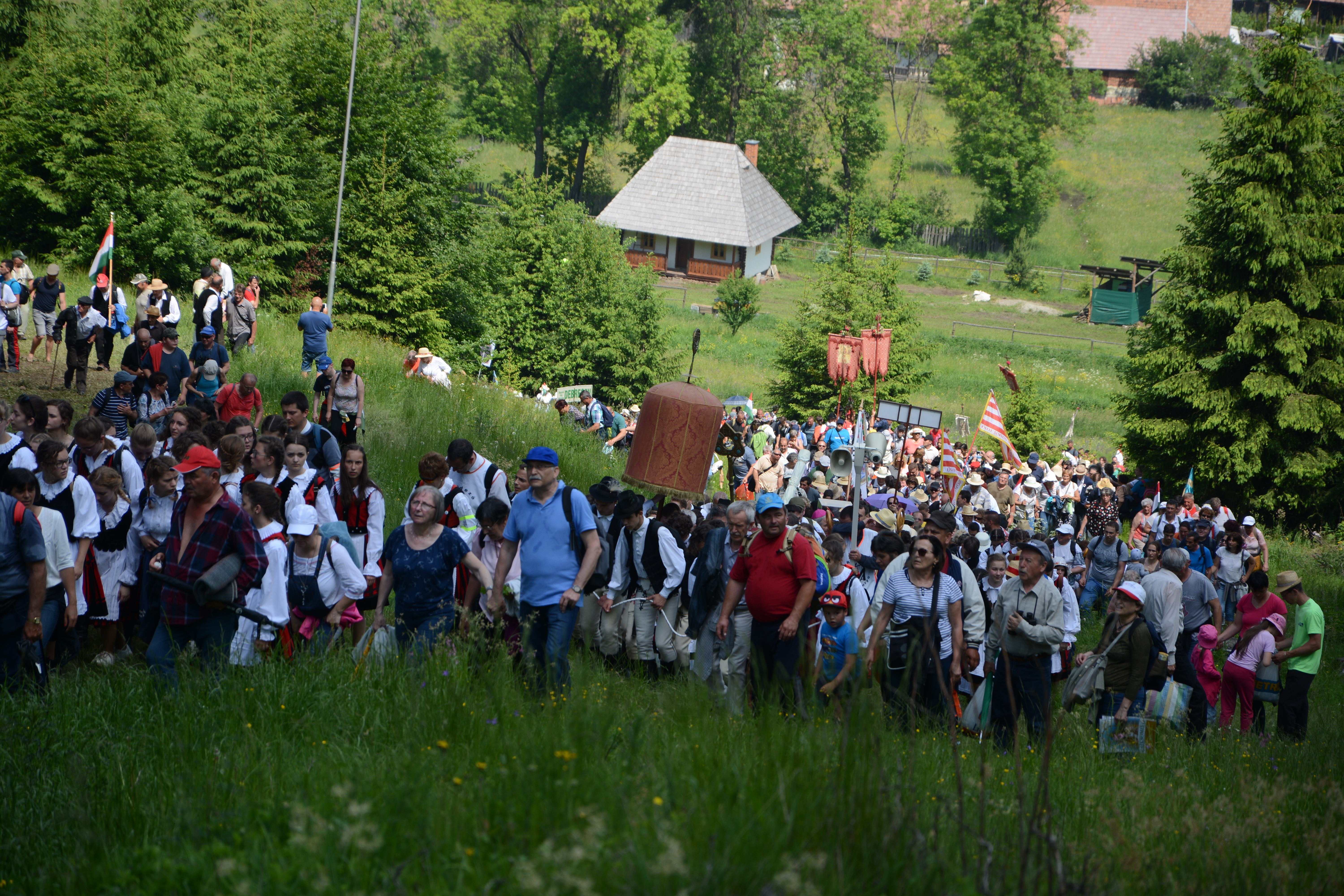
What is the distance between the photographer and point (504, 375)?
115ft

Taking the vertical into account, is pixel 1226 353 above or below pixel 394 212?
below

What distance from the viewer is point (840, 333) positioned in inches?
1469

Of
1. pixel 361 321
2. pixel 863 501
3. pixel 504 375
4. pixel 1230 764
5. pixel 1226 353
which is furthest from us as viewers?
pixel 504 375

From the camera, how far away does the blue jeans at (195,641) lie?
6.22 m

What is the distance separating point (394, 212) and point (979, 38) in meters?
60.5

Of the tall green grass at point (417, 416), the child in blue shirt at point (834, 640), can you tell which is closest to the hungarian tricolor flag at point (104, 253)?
the tall green grass at point (417, 416)

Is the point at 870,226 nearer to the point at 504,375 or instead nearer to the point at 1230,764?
the point at 504,375

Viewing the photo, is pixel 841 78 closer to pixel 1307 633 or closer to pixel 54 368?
pixel 54 368

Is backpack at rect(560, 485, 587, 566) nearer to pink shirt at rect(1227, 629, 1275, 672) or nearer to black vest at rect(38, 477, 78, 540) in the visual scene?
black vest at rect(38, 477, 78, 540)

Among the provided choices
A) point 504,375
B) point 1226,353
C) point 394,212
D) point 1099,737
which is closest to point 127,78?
point 394,212

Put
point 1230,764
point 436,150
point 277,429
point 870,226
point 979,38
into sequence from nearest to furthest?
point 1230,764
point 277,429
point 436,150
point 870,226
point 979,38

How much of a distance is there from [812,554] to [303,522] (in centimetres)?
319

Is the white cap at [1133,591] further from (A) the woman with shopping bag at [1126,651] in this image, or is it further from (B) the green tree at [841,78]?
(B) the green tree at [841,78]

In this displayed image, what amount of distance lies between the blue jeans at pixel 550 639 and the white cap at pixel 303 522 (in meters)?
1.37
